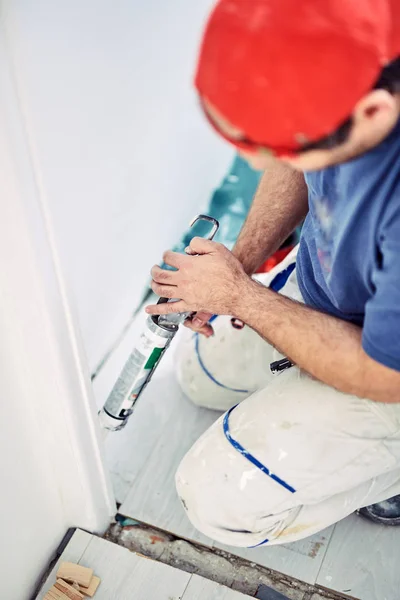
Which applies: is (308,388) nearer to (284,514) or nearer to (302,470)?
(302,470)

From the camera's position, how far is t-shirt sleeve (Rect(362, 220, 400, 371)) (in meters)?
0.81

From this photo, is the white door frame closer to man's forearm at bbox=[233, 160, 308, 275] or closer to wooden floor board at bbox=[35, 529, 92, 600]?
wooden floor board at bbox=[35, 529, 92, 600]

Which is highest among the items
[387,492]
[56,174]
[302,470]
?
[56,174]

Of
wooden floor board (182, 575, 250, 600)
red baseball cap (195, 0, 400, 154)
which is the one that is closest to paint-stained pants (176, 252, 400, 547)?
wooden floor board (182, 575, 250, 600)

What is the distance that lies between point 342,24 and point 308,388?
2.06ft

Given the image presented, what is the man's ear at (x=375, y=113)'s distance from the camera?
68 cm

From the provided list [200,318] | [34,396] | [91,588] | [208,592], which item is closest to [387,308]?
[200,318]

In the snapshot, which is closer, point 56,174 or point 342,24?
point 342,24

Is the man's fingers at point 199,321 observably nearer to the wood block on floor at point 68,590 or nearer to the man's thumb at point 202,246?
the man's thumb at point 202,246

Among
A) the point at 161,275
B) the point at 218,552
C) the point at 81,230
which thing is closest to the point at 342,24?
the point at 161,275

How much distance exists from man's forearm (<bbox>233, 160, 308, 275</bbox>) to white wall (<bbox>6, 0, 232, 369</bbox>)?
0.92ft

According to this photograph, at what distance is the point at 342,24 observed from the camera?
653 mm

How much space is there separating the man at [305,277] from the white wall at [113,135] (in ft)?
0.96

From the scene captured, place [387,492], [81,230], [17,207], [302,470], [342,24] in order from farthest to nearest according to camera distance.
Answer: [81,230], [387,492], [302,470], [17,207], [342,24]
